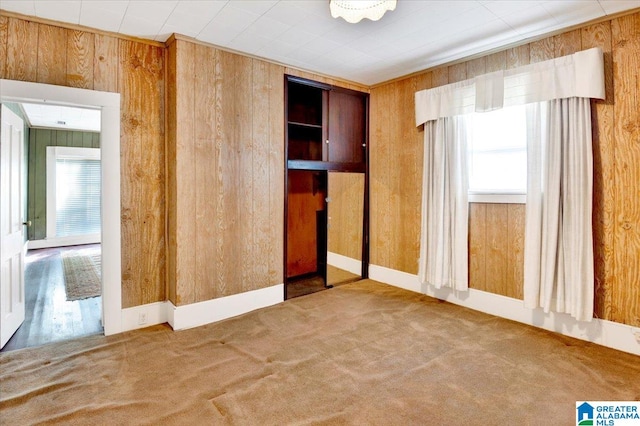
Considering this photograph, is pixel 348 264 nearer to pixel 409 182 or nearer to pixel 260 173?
pixel 409 182

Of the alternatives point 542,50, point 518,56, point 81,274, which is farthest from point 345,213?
point 81,274

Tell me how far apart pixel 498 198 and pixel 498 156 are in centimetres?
41

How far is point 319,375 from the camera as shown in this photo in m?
2.30

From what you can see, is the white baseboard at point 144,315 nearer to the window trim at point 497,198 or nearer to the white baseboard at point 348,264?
the white baseboard at point 348,264

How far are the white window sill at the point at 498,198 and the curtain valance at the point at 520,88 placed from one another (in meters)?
0.81

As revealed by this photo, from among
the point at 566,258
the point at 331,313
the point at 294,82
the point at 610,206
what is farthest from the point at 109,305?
the point at 610,206

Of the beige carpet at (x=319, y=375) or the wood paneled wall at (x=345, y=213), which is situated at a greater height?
the wood paneled wall at (x=345, y=213)

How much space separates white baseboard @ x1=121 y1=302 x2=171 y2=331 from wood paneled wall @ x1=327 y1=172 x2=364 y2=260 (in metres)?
2.02

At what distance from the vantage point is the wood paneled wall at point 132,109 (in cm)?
270

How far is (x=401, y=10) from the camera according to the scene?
2535 millimetres

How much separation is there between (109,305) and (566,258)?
12.4ft

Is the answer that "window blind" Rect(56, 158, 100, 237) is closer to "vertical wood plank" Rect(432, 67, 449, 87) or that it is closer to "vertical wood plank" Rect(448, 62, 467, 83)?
"vertical wood plank" Rect(432, 67, 449, 87)

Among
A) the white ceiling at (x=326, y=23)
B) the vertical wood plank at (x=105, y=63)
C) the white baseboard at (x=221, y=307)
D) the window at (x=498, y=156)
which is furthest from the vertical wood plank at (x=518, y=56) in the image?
the vertical wood plank at (x=105, y=63)

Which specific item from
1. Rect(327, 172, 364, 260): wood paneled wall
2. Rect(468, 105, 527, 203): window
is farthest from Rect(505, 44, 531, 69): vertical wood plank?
Rect(327, 172, 364, 260): wood paneled wall
